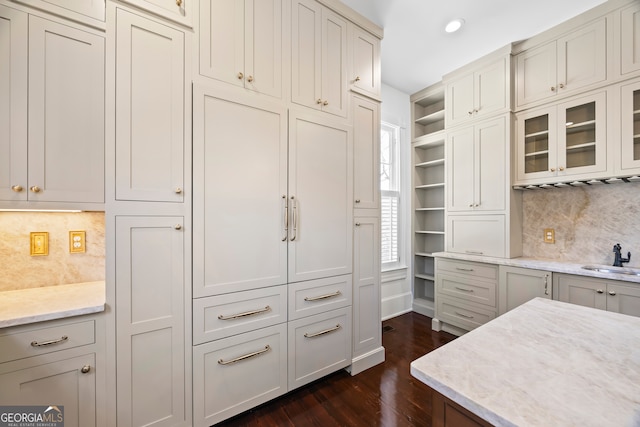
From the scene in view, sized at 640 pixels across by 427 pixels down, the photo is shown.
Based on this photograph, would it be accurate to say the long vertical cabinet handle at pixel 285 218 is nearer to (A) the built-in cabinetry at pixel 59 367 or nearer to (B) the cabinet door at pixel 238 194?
(B) the cabinet door at pixel 238 194

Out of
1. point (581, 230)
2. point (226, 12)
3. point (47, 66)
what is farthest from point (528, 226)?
point (47, 66)

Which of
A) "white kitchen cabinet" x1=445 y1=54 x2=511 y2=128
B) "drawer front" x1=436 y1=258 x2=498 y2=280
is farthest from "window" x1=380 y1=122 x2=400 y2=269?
"white kitchen cabinet" x1=445 y1=54 x2=511 y2=128

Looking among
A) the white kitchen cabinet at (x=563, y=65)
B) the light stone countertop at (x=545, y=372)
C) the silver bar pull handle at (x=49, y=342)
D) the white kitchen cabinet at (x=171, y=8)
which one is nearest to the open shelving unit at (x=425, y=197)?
the white kitchen cabinet at (x=563, y=65)

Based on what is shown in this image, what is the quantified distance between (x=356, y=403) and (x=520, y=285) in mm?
1859

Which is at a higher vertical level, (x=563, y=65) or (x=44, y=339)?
(x=563, y=65)

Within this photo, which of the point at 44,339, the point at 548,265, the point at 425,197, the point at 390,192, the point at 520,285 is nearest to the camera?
the point at 44,339

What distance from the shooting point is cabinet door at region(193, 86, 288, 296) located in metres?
1.56

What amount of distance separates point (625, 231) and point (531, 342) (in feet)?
7.56

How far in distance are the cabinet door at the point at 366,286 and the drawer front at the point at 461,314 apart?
1094mm

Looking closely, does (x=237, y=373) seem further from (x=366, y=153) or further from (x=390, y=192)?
(x=390, y=192)

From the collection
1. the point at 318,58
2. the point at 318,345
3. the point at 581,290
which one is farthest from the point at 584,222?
the point at 318,58

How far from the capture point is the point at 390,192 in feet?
11.6

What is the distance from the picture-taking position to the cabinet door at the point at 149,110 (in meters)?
1.37

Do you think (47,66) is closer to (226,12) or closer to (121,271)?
(226,12)
